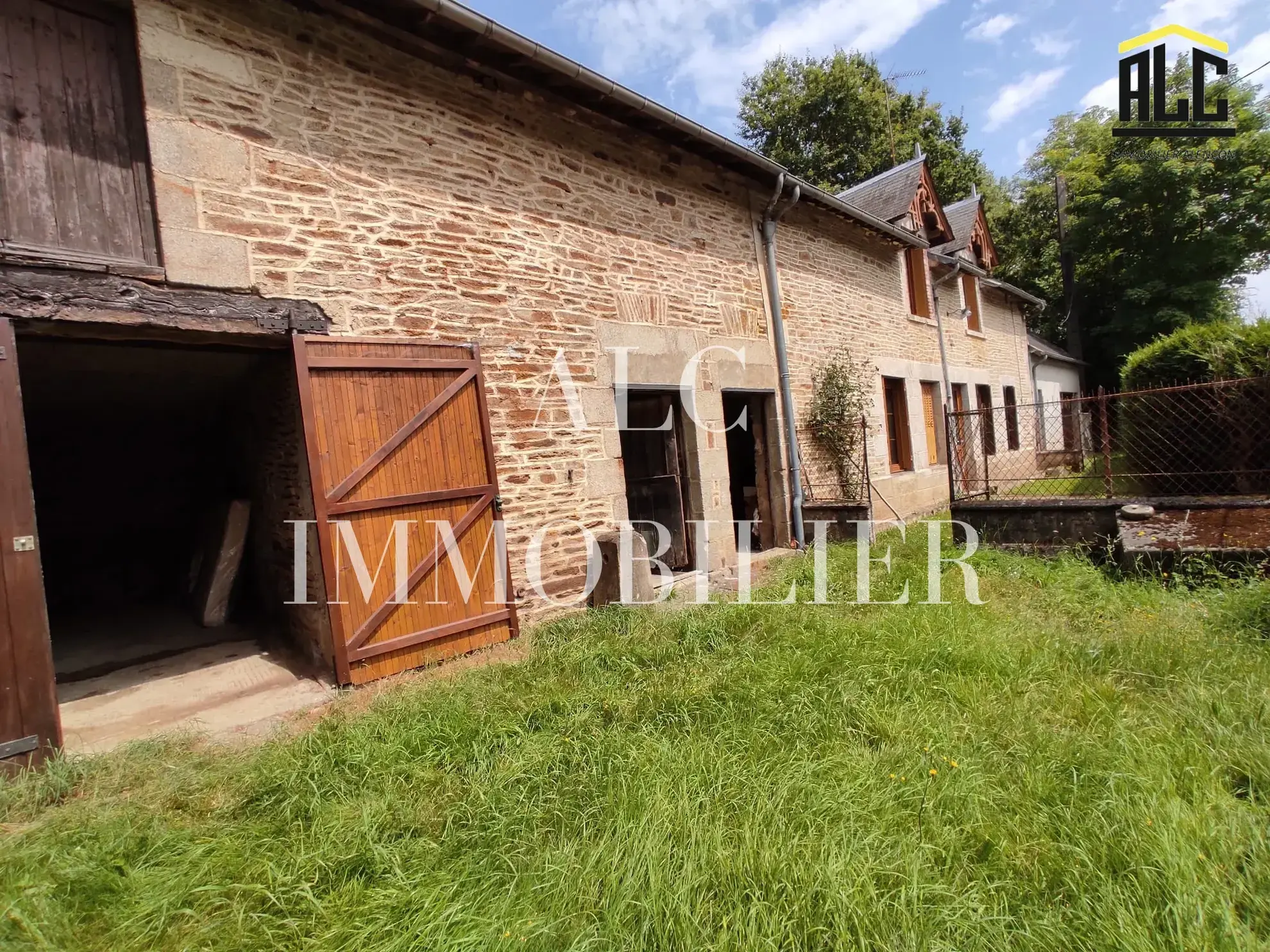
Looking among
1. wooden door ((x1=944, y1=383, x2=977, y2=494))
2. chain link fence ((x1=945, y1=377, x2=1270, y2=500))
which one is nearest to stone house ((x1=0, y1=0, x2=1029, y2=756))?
wooden door ((x1=944, y1=383, x2=977, y2=494))

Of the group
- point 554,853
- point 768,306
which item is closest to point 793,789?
point 554,853

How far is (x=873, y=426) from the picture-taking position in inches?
339

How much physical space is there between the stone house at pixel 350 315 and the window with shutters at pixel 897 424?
3297 mm

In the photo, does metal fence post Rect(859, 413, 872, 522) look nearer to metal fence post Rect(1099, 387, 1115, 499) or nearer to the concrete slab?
metal fence post Rect(1099, 387, 1115, 499)

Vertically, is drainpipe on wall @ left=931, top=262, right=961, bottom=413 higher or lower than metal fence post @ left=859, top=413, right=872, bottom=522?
higher

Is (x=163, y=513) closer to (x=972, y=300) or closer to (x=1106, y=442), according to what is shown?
(x=1106, y=442)

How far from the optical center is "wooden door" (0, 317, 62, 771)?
268 cm

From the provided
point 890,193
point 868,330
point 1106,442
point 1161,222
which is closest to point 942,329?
point 890,193

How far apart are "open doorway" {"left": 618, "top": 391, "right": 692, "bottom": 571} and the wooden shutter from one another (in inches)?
236

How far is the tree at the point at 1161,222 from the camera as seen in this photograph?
15969 mm

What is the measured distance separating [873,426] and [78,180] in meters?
8.67

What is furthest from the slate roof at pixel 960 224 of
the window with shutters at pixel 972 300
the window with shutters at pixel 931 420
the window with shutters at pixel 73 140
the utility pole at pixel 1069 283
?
the window with shutters at pixel 73 140

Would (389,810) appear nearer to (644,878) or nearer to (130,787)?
(644,878)

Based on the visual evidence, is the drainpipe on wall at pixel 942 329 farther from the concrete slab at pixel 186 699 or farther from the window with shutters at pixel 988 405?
the concrete slab at pixel 186 699
